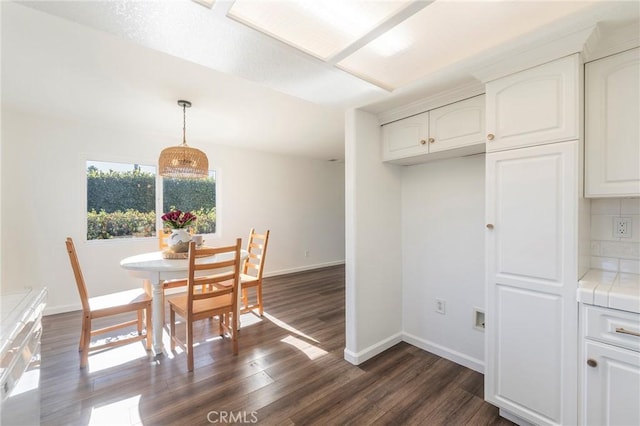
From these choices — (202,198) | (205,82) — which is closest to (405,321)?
(205,82)

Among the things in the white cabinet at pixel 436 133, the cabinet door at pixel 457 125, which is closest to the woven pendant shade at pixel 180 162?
the white cabinet at pixel 436 133

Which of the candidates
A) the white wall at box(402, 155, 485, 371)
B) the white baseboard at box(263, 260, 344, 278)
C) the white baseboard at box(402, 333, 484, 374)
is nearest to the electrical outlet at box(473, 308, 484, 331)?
the white wall at box(402, 155, 485, 371)

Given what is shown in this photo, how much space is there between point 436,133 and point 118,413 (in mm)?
2854

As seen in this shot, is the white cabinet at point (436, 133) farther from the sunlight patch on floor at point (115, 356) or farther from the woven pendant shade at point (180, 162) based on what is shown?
the sunlight patch on floor at point (115, 356)

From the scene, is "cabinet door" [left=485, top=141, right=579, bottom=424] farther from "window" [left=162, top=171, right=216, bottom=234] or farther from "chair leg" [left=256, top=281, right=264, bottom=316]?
"window" [left=162, top=171, right=216, bottom=234]

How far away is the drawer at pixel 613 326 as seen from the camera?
118 cm

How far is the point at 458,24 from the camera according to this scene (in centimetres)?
141

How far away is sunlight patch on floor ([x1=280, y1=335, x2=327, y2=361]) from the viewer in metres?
2.33

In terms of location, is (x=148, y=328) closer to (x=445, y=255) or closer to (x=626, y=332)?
(x=445, y=255)

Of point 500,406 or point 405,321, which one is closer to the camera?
point 500,406

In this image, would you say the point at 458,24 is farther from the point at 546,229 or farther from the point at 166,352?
the point at 166,352

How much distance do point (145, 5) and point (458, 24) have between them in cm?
150

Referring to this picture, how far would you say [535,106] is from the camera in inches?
57.1

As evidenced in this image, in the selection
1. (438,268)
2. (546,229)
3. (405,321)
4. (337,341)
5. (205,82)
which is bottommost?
(337,341)
